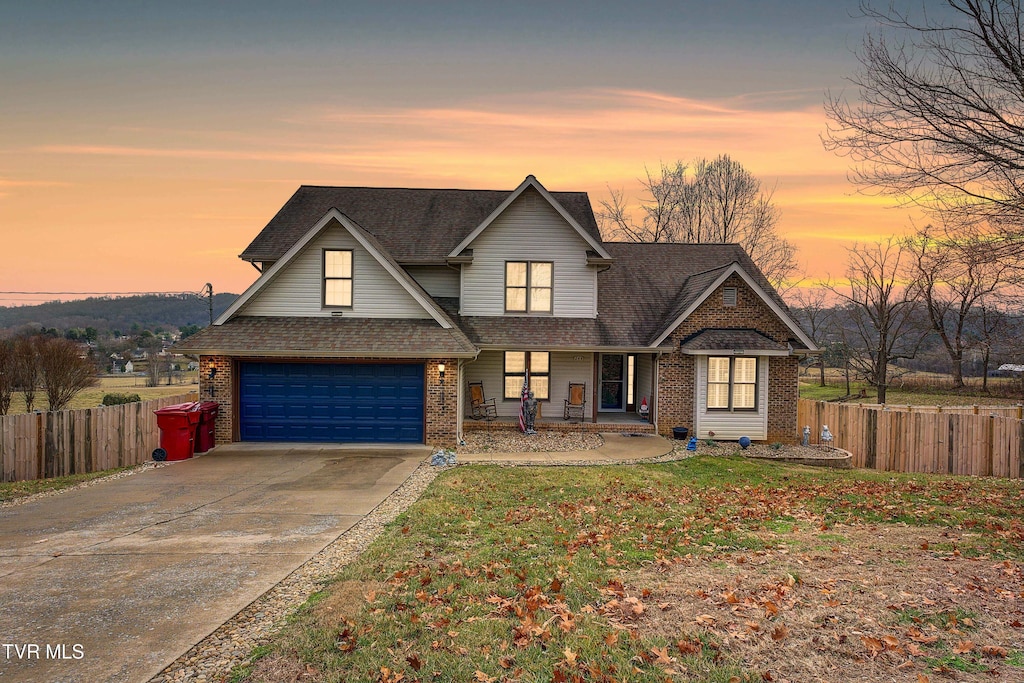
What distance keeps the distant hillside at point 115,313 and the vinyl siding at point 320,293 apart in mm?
55706

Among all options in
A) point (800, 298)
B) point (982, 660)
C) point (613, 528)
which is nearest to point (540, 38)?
point (613, 528)

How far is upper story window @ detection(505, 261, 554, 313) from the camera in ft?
63.5

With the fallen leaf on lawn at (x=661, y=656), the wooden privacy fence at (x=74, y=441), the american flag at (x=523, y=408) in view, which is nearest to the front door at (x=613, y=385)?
the american flag at (x=523, y=408)

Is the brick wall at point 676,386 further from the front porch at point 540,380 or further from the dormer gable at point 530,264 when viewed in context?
the dormer gable at point 530,264

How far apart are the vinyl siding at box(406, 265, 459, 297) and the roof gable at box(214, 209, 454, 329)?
313cm

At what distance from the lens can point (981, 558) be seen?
24.0 feet

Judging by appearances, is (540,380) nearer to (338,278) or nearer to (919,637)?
(338,278)

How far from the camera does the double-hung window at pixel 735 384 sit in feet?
59.1

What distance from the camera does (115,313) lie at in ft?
272

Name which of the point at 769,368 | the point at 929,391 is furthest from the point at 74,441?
the point at 929,391

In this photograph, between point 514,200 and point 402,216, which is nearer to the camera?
point 514,200

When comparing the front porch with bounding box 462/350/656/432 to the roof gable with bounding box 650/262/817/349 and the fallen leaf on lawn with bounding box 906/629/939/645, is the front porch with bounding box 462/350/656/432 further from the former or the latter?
the fallen leaf on lawn with bounding box 906/629/939/645

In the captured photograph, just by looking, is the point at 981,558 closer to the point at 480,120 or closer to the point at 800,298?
the point at 480,120

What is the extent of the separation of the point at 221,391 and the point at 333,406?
3.26 meters
